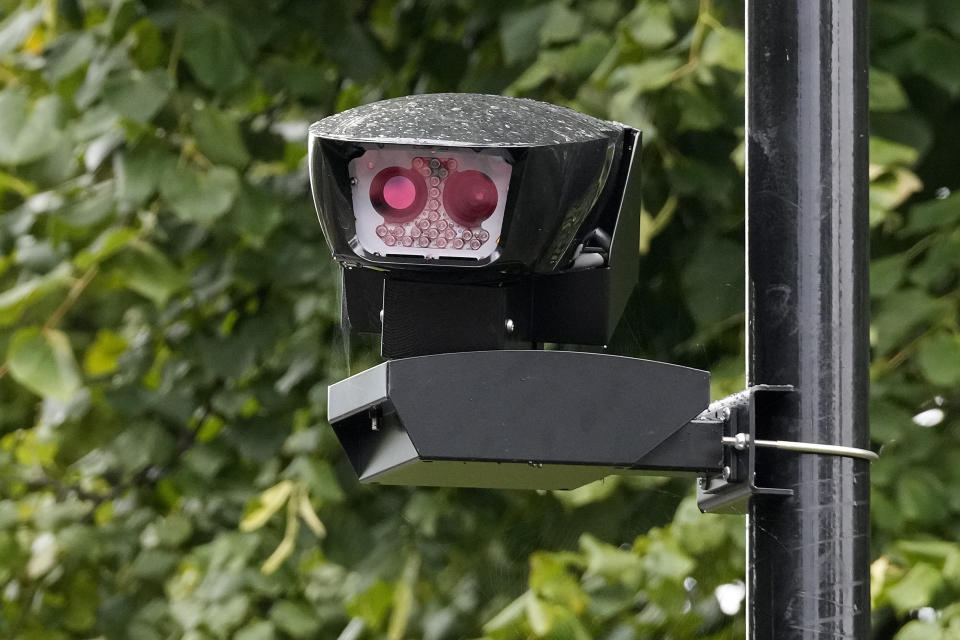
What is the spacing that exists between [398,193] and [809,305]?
1.15ft

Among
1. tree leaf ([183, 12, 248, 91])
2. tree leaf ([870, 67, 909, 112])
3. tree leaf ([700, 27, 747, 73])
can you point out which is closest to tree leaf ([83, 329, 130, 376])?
tree leaf ([183, 12, 248, 91])

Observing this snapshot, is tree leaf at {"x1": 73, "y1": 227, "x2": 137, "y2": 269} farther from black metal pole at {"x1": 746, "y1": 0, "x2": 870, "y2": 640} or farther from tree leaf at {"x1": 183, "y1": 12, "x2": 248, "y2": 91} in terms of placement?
black metal pole at {"x1": 746, "y1": 0, "x2": 870, "y2": 640}

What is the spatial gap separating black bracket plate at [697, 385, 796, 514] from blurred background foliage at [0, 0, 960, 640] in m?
0.35

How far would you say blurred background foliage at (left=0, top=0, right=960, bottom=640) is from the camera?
2.13 meters

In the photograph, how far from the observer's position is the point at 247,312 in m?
2.97

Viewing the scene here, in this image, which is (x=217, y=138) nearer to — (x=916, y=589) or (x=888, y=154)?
(x=888, y=154)

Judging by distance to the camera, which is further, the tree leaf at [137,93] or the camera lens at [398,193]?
the tree leaf at [137,93]

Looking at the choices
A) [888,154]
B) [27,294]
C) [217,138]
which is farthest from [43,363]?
[888,154]

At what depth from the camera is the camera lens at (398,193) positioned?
4.00ft

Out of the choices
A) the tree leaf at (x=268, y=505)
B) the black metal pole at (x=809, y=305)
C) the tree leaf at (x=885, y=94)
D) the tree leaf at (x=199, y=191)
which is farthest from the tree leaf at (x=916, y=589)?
the tree leaf at (x=199, y=191)

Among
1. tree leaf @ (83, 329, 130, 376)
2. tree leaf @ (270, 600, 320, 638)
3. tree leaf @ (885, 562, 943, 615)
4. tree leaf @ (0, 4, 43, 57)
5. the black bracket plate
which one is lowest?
tree leaf @ (270, 600, 320, 638)

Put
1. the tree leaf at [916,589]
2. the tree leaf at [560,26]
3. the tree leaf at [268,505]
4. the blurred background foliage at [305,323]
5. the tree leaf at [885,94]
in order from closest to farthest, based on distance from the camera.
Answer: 1. the tree leaf at [916,589]
2. the blurred background foliage at [305,323]
3. the tree leaf at [885,94]
4. the tree leaf at [560,26]
5. the tree leaf at [268,505]

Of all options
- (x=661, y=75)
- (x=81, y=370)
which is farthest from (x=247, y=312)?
(x=661, y=75)

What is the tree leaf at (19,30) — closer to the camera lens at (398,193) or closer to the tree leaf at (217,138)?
the tree leaf at (217,138)
